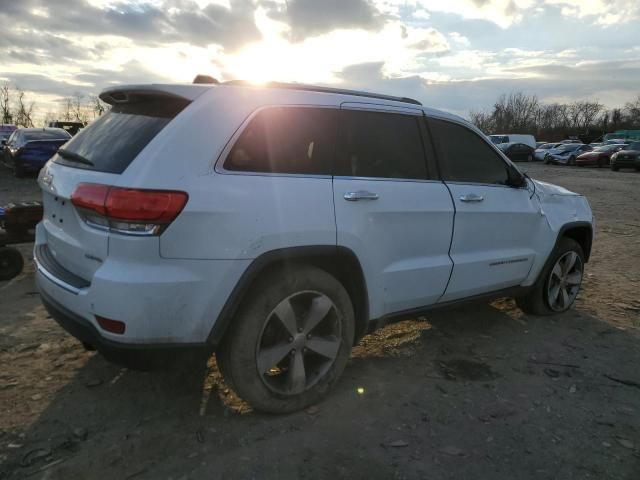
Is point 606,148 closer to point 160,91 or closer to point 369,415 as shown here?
point 369,415

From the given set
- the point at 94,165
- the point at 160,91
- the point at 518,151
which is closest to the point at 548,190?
the point at 160,91

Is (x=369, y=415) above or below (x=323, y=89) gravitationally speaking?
below

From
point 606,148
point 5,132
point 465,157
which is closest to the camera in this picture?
point 465,157

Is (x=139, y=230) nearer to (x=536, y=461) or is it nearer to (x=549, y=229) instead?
(x=536, y=461)

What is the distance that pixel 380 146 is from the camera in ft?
10.8

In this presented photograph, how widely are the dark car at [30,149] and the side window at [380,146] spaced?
48.7ft

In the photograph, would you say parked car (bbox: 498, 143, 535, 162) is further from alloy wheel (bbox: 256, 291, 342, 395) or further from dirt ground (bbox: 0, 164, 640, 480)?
alloy wheel (bbox: 256, 291, 342, 395)

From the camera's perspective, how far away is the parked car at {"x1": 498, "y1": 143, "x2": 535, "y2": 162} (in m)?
39.1

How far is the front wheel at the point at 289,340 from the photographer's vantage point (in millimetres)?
2723

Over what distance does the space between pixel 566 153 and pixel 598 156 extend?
10.3 ft

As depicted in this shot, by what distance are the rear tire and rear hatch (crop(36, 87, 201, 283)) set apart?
9.19 ft

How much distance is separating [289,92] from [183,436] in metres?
1.96

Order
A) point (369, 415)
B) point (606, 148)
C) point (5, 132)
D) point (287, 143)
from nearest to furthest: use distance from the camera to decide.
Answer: point (287, 143) < point (369, 415) < point (5, 132) < point (606, 148)

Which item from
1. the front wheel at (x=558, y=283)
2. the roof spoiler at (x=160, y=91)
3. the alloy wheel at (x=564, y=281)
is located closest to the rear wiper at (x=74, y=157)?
the roof spoiler at (x=160, y=91)
